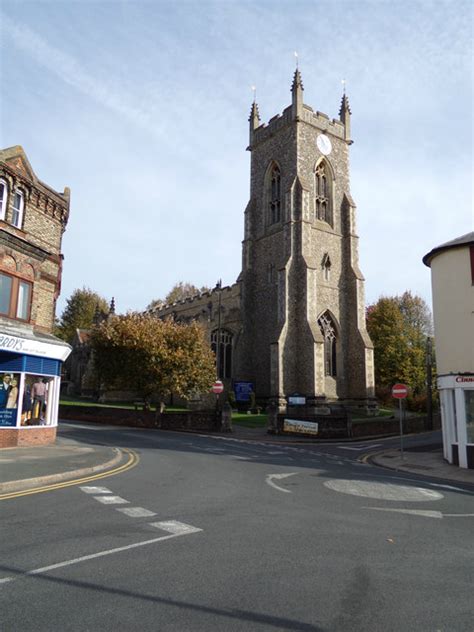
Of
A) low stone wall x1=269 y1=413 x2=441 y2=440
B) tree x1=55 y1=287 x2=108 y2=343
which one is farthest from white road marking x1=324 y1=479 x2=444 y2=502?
tree x1=55 y1=287 x2=108 y2=343

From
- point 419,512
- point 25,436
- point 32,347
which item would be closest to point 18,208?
point 32,347

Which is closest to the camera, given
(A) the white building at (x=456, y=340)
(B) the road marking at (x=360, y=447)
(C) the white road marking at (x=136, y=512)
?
(C) the white road marking at (x=136, y=512)

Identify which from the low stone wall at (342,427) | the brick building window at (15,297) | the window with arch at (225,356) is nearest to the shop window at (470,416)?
the low stone wall at (342,427)

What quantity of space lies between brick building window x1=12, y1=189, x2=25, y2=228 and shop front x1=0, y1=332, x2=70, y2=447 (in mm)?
4325

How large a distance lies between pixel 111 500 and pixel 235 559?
3.98 metres

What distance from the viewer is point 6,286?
58.6 ft

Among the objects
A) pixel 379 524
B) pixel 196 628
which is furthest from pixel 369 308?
pixel 196 628

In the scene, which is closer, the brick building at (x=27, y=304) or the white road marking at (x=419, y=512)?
the white road marking at (x=419, y=512)

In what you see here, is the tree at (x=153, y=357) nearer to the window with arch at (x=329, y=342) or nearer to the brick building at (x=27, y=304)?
the window with arch at (x=329, y=342)

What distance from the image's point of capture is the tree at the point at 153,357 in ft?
104

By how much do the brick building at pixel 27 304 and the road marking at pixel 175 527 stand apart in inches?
460

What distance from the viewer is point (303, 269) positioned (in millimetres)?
38125

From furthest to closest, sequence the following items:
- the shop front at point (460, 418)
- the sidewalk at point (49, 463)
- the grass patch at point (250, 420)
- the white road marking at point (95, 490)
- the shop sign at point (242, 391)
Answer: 1. the shop sign at point (242, 391)
2. the grass patch at point (250, 420)
3. the shop front at point (460, 418)
4. the sidewalk at point (49, 463)
5. the white road marking at point (95, 490)

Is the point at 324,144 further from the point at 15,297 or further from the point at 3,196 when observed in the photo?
the point at 15,297
